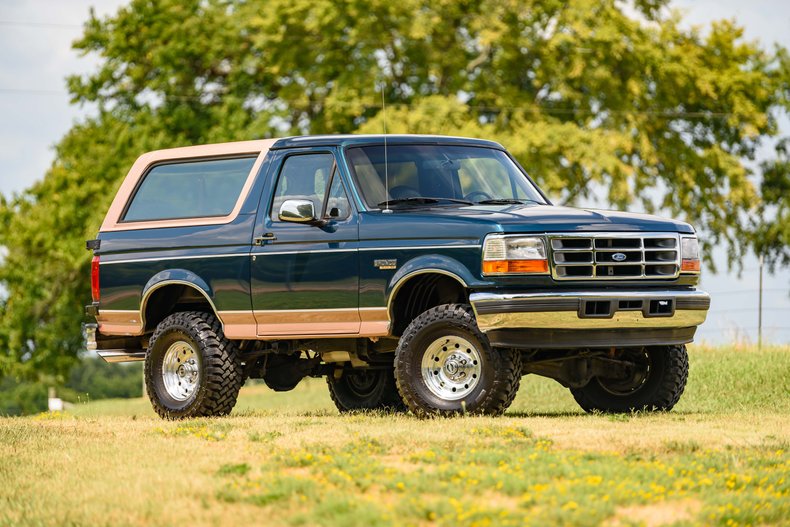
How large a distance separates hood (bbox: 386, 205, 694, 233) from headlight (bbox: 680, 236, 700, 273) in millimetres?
88

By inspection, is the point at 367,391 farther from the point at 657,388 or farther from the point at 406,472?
the point at 406,472

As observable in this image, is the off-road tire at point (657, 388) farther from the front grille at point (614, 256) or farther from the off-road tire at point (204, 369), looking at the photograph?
the off-road tire at point (204, 369)

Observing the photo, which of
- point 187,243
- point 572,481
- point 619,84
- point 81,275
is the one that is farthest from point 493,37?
point 572,481

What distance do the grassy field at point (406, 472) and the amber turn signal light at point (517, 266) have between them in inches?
45.3

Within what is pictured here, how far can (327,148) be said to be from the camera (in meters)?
12.0

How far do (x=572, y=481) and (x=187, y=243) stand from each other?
5957 millimetres

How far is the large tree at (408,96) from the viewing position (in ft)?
107

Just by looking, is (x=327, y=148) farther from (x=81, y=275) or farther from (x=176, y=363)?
(x=81, y=275)

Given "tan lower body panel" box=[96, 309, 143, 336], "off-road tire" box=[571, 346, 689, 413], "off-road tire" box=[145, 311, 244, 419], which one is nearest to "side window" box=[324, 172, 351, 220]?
"off-road tire" box=[145, 311, 244, 419]

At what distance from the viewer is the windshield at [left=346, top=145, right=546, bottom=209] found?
38.4 feet

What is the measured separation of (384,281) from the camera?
37.0ft

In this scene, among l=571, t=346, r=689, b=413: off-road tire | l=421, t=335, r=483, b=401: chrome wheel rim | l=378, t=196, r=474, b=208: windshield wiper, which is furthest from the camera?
l=571, t=346, r=689, b=413: off-road tire

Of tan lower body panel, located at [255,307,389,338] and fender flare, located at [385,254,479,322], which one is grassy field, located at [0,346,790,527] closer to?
tan lower body panel, located at [255,307,389,338]

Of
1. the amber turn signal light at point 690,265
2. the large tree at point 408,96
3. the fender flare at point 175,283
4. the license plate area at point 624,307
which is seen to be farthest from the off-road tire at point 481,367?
the large tree at point 408,96
